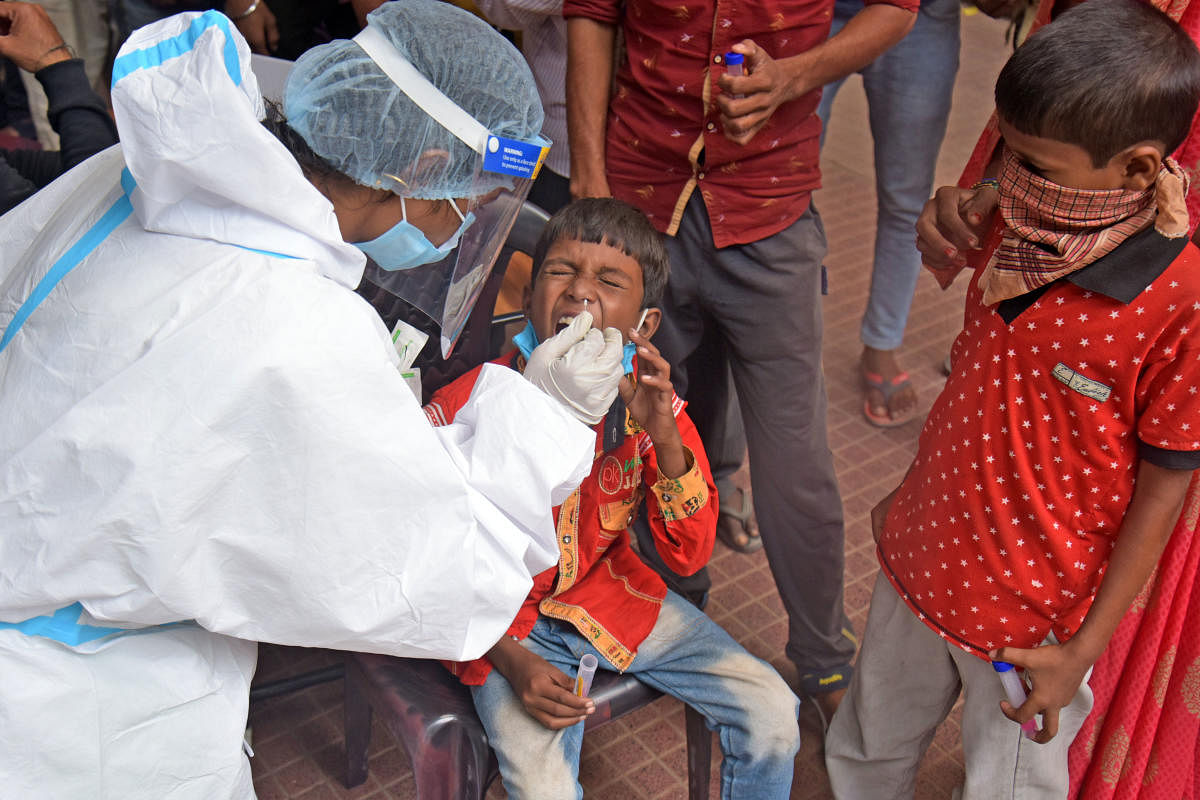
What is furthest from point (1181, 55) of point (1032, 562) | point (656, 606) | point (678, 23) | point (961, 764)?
point (961, 764)

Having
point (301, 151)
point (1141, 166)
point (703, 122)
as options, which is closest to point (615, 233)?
point (703, 122)

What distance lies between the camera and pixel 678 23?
201 cm

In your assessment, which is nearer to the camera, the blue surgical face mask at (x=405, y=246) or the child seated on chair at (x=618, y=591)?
the blue surgical face mask at (x=405, y=246)

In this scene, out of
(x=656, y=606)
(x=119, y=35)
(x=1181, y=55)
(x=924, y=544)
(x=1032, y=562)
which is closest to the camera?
(x=1181, y=55)

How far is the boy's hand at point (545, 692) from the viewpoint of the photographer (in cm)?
169

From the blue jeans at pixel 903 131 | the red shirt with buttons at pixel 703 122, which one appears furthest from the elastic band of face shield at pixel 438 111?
the blue jeans at pixel 903 131

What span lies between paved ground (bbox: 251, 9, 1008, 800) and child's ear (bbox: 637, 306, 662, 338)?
909 millimetres

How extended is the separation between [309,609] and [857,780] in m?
1.25

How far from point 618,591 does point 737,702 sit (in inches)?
10.9

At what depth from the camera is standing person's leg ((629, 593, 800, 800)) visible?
5.95 ft

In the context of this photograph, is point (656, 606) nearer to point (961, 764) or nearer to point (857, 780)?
point (857, 780)

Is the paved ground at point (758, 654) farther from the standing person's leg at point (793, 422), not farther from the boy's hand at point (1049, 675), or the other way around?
the boy's hand at point (1049, 675)

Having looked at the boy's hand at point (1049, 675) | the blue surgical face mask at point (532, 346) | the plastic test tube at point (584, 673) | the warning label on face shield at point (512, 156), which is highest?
the warning label on face shield at point (512, 156)

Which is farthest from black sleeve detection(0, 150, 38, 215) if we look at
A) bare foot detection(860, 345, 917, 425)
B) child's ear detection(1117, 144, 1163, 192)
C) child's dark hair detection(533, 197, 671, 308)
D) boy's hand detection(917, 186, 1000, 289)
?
bare foot detection(860, 345, 917, 425)
